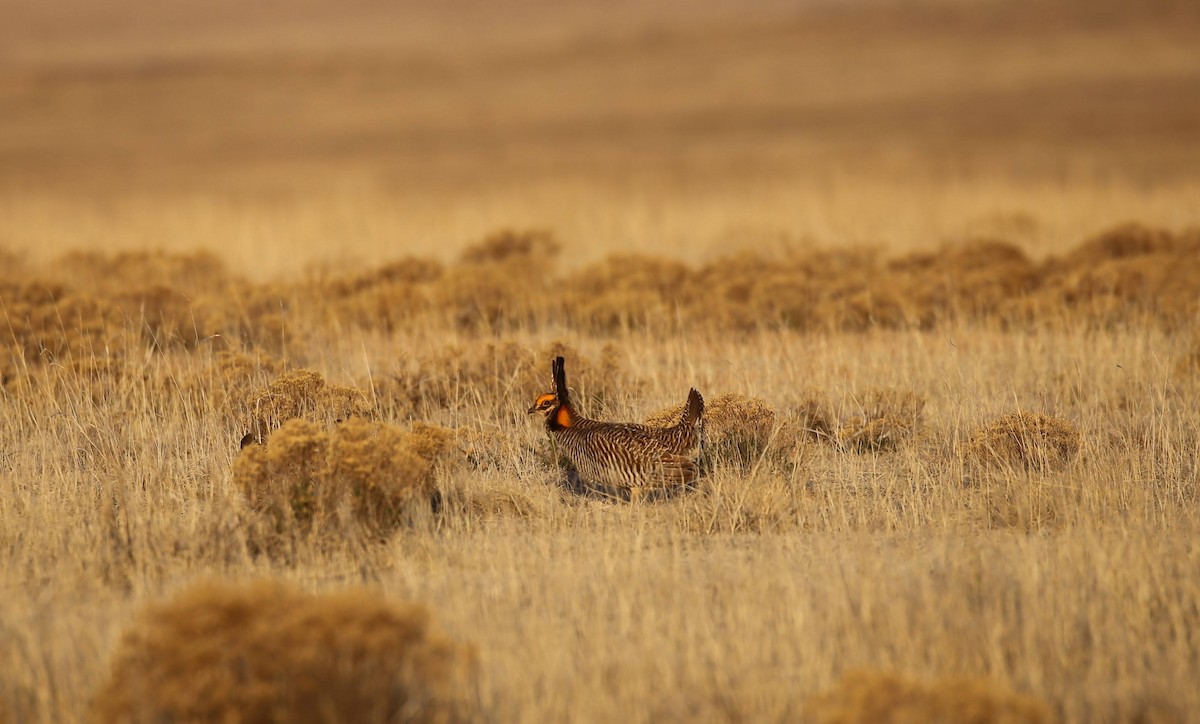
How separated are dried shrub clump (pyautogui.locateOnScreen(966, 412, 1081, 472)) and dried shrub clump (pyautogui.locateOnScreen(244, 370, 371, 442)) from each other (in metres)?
3.46

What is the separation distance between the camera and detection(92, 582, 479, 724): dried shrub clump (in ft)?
10.9

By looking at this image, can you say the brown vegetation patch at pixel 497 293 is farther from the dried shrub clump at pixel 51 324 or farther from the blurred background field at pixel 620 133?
the blurred background field at pixel 620 133

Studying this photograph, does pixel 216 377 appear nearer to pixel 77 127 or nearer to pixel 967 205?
pixel 967 205

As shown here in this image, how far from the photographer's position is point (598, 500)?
584 centimetres

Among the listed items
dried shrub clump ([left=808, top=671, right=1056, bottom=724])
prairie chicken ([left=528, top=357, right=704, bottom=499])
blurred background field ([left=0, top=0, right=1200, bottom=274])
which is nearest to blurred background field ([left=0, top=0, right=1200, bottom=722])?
dried shrub clump ([left=808, top=671, right=1056, bottom=724])

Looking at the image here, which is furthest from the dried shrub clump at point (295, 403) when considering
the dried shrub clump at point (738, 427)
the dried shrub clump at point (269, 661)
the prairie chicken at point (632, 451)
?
the dried shrub clump at point (269, 661)

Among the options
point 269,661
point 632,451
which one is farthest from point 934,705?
point 632,451

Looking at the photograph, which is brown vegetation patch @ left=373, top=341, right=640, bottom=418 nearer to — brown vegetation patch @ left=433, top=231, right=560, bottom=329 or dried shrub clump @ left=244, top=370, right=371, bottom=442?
dried shrub clump @ left=244, top=370, right=371, bottom=442

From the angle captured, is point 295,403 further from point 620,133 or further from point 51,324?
point 620,133

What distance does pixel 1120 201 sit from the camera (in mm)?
18328

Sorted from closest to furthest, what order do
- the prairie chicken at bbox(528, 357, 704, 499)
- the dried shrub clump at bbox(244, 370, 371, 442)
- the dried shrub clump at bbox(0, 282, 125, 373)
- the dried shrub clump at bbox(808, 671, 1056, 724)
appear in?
the dried shrub clump at bbox(808, 671, 1056, 724) → the prairie chicken at bbox(528, 357, 704, 499) → the dried shrub clump at bbox(244, 370, 371, 442) → the dried shrub clump at bbox(0, 282, 125, 373)

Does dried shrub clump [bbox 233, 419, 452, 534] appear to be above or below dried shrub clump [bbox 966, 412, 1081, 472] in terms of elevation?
above

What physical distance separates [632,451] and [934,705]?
2.29 m

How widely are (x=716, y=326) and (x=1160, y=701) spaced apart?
6912mm
